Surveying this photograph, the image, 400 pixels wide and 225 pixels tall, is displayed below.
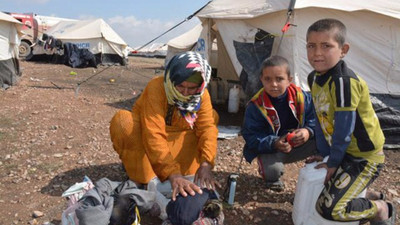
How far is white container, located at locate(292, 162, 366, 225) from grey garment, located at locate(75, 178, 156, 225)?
99cm

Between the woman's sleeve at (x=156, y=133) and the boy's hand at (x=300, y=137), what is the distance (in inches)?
39.5

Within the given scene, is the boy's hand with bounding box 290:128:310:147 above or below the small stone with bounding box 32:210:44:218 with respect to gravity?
above

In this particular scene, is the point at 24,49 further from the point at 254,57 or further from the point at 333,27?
the point at 333,27

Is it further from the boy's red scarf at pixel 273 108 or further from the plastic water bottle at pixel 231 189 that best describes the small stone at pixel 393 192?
the plastic water bottle at pixel 231 189

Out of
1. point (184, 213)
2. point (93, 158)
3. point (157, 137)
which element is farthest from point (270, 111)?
point (93, 158)

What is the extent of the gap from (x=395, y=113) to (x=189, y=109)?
3.22m

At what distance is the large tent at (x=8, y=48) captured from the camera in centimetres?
786

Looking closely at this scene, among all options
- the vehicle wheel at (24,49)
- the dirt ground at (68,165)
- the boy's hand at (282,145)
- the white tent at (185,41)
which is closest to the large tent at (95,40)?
the vehicle wheel at (24,49)

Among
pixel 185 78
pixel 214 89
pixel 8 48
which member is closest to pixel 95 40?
pixel 8 48

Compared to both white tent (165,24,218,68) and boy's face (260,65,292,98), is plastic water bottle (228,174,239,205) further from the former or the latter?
white tent (165,24,218,68)

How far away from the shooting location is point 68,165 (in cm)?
320

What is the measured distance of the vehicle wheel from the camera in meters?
15.8

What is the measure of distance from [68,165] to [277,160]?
6.50 feet

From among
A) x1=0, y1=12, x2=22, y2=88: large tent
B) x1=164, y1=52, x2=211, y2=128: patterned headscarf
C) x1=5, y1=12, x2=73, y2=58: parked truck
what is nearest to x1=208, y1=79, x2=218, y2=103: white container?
x1=164, y1=52, x2=211, y2=128: patterned headscarf
